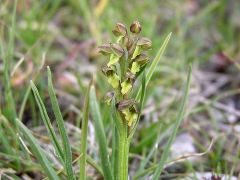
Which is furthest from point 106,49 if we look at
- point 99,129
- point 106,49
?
point 99,129

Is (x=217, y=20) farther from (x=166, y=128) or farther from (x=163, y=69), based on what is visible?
(x=166, y=128)

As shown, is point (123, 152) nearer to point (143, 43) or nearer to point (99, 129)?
point (99, 129)

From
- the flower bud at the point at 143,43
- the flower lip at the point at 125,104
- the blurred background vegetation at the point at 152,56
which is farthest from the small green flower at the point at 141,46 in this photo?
the blurred background vegetation at the point at 152,56

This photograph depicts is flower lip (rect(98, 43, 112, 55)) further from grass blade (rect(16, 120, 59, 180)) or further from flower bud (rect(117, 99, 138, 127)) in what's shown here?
grass blade (rect(16, 120, 59, 180))

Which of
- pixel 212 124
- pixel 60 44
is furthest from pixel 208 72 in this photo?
pixel 60 44

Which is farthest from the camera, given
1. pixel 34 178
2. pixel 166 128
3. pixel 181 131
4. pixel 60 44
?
pixel 60 44

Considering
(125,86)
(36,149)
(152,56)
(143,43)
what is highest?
(143,43)

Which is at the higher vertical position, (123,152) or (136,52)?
(136,52)
